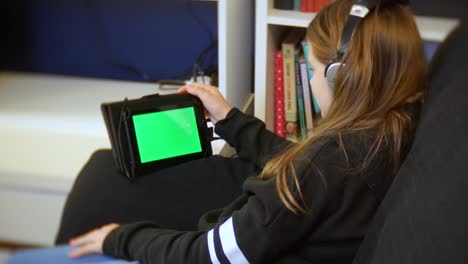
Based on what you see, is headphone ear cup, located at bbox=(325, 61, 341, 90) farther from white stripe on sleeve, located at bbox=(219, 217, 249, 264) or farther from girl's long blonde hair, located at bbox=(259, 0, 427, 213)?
white stripe on sleeve, located at bbox=(219, 217, 249, 264)

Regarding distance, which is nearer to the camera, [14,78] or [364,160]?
[364,160]

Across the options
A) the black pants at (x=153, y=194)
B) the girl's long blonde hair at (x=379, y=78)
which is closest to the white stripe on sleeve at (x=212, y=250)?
the girl's long blonde hair at (x=379, y=78)

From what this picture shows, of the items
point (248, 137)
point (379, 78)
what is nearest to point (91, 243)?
point (248, 137)

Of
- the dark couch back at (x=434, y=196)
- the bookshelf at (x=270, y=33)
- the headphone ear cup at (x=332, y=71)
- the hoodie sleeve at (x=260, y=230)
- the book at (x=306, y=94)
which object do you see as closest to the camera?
the dark couch back at (x=434, y=196)

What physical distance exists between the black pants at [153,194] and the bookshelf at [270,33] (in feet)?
0.81

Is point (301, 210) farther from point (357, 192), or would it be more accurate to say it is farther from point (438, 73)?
point (438, 73)

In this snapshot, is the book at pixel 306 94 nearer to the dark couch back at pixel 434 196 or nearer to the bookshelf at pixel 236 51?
the bookshelf at pixel 236 51

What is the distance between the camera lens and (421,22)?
4.13ft

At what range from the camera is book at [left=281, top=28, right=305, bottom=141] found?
1334mm

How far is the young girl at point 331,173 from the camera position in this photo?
26.9 inches

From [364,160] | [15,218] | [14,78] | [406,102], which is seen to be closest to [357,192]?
[364,160]

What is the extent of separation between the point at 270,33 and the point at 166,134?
15.6 inches

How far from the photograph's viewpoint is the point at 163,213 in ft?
3.26

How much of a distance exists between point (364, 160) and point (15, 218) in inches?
42.9
